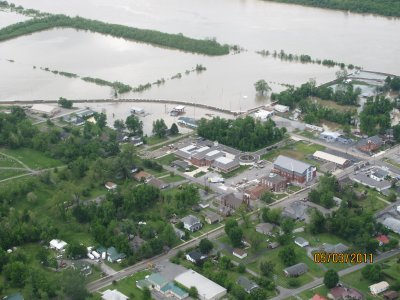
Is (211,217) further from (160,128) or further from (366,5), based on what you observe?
(366,5)

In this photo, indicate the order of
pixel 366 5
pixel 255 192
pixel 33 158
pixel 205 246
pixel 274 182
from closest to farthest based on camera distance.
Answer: pixel 205 246, pixel 255 192, pixel 274 182, pixel 33 158, pixel 366 5

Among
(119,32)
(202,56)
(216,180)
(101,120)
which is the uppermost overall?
(119,32)

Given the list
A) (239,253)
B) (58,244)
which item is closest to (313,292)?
(239,253)

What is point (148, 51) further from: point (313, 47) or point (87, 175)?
point (87, 175)

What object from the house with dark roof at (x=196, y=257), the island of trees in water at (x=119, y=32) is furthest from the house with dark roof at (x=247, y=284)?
the island of trees in water at (x=119, y=32)

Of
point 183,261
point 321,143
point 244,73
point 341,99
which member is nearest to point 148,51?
point 244,73

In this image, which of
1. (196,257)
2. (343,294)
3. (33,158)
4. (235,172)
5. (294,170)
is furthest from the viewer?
(33,158)

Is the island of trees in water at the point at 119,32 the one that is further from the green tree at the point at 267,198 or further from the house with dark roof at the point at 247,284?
the house with dark roof at the point at 247,284

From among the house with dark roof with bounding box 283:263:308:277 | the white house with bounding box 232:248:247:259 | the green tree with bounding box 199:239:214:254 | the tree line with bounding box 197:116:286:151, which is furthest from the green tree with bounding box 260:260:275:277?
the tree line with bounding box 197:116:286:151
